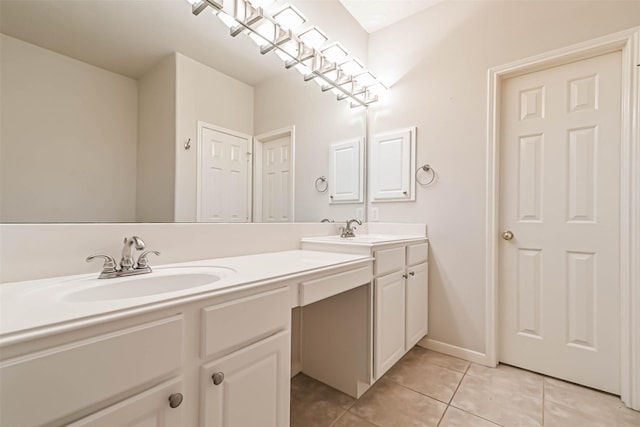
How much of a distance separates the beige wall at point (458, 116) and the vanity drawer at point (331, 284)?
949 millimetres

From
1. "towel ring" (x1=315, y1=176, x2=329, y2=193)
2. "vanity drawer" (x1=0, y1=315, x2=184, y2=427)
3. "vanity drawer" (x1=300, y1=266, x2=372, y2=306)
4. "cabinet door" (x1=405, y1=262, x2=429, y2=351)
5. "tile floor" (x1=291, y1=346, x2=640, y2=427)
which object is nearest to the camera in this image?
"vanity drawer" (x1=0, y1=315, x2=184, y2=427)

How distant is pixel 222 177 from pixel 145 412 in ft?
3.36

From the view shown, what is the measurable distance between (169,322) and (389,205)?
77.1 inches

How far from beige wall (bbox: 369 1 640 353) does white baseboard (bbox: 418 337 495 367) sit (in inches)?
1.2

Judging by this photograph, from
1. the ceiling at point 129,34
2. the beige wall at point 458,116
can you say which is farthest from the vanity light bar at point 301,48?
the beige wall at point 458,116

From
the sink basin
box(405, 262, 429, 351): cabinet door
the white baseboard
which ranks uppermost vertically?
the sink basin

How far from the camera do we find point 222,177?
1.42 metres

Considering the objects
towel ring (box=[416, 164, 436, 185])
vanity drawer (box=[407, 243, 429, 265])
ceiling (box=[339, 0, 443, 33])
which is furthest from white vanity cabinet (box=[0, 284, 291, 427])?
ceiling (box=[339, 0, 443, 33])

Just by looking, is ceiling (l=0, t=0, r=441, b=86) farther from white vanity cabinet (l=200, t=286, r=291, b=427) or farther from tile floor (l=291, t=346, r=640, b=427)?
tile floor (l=291, t=346, r=640, b=427)

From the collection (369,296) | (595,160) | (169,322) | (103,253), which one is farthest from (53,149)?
(595,160)

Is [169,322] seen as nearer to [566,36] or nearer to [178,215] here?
[178,215]

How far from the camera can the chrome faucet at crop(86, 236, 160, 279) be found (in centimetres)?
92

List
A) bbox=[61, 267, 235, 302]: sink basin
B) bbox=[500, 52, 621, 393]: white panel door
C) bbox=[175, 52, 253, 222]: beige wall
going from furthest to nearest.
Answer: bbox=[500, 52, 621, 393]: white panel door, bbox=[175, 52, 253, 222]: beige wall, bbox=[61, 267, 235, 302]: sink basin

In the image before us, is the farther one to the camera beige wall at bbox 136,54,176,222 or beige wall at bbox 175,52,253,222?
beige wall at bbox 175,52,253,222
